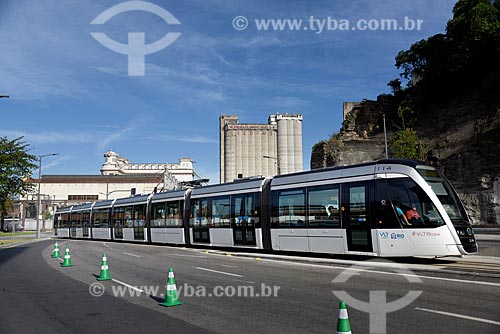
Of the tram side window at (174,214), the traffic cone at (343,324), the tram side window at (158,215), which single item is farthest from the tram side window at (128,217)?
the traffic cone at (343,324)

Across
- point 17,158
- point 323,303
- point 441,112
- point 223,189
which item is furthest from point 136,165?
point 323,303

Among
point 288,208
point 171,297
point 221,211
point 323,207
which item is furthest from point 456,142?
point 171,297

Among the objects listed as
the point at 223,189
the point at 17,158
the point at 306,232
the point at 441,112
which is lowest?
the point at 306,232

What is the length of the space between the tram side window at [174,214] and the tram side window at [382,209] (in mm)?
13434

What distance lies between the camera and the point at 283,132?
551 feet

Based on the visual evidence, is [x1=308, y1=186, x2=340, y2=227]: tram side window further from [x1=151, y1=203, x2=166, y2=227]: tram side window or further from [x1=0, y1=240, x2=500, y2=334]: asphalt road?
[x1=151, y1=203, x2=166, y2=227]: tram side window

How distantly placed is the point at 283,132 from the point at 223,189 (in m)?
148

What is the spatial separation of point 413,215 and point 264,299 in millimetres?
6654

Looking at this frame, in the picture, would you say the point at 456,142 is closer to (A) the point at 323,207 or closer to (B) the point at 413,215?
(A) the point at 323,207

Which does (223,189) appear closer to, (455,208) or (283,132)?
(455,208)

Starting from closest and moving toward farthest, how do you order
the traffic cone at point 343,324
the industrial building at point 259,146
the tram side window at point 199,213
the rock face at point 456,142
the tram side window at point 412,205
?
the traffic cone at point 343,324 → the tram side window at point 412,205 → the tram side window at point 199,213 → the rock face at point 456,142 → the industrial building at point 259,146

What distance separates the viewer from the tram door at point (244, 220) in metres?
19.6

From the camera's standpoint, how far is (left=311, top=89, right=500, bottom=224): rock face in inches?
1524

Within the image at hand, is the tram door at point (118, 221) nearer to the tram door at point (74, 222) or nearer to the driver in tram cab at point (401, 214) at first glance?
the tram door at point (74, 222)
